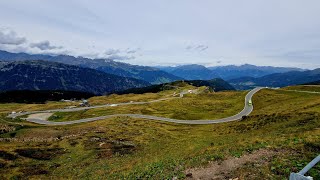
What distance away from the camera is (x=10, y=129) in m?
86.8

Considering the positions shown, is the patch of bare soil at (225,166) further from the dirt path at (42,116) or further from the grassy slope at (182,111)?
the dirt path at (42,116)

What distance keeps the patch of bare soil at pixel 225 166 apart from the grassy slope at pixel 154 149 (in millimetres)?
994

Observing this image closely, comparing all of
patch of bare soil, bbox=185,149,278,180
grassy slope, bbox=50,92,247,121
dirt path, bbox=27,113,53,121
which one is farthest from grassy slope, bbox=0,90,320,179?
dirt path, bbox=27,113,53,121

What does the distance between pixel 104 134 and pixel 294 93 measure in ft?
362

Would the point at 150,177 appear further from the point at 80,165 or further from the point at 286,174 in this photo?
the point at 80,165

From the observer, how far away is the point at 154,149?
54969mm

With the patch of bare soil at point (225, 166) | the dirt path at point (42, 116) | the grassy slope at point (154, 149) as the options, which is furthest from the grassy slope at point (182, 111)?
the patch of bare soil at point (225, 166)

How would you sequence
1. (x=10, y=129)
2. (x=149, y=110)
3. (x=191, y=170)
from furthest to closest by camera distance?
(x=149, y=110), (x=10, y=129), (x=191, y=170)

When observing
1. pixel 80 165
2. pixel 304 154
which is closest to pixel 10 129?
pixel 80 165

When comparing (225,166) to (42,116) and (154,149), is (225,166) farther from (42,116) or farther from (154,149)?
(42,116)

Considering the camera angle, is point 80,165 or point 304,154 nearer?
point 304,154

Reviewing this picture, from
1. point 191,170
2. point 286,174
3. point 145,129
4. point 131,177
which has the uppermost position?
point 286,174

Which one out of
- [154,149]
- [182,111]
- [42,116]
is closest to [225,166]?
[154,149]

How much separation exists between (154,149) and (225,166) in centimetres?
3094
